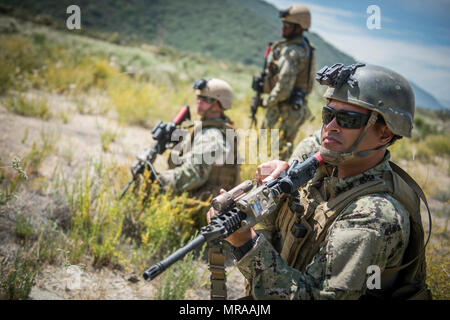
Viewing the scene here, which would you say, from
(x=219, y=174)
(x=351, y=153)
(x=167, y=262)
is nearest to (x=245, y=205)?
(x=167, y=262)

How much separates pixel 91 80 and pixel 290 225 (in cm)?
817

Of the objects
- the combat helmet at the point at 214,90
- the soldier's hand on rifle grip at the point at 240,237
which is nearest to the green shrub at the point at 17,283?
the soldier's hand on rifle grip at the point at 240,237

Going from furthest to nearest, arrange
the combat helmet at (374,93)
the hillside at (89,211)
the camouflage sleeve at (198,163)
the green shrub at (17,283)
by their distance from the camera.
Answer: the camouflage sleeve at (198,163) → the hillside at (89,211) → the green shrub at (17,283) → the combat helmet at (374,93)

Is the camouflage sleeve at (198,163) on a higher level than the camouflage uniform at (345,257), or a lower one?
higher

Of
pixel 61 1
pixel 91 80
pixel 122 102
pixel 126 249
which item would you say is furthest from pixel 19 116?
pixel 61 1

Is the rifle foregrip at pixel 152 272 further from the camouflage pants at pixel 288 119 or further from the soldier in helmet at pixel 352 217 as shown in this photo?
the camouflage pants at pixel 288 119

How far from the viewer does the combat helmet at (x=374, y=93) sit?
5.24 ft

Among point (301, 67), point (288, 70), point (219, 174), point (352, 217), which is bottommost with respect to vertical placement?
point (352, 217)

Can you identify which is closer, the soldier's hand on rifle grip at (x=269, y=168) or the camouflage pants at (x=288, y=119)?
the soldier's hand on rifle grip at (x=269, y=168)

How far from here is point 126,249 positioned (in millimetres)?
3121

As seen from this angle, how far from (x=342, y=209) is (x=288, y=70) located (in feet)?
12.5

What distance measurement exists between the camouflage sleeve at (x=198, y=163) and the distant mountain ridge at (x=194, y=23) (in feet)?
140

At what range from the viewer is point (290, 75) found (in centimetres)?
492

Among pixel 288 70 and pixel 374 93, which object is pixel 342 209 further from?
pixel 288 70
